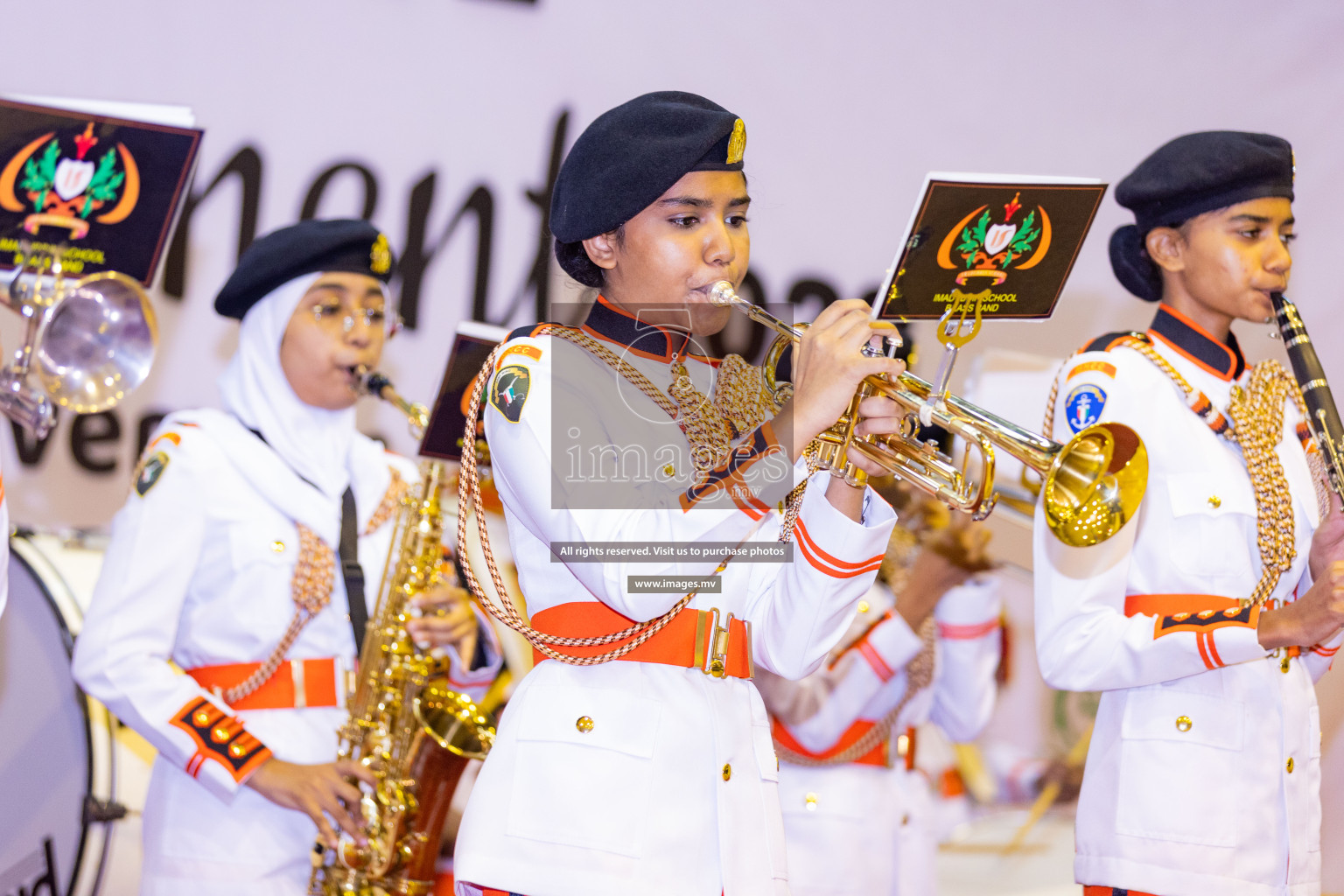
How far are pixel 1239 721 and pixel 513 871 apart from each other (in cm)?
149

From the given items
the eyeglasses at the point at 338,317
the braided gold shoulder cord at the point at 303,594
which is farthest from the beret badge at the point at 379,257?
the braided gold shoulder cord at the point at 303,594

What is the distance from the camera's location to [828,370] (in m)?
1.81

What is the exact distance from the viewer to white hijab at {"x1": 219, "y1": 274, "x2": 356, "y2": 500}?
3428 mm

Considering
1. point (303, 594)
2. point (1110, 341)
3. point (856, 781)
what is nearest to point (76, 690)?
point (303, 594)

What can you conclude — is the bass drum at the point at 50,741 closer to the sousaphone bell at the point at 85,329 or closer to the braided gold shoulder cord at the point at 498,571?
the sousaphone bell at the point at 85,329

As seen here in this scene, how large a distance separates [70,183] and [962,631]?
2902 millimetres

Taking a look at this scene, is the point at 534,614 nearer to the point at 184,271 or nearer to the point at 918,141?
the point at 184,271

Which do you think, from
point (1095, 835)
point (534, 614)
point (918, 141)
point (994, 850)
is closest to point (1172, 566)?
point (1095, 835)

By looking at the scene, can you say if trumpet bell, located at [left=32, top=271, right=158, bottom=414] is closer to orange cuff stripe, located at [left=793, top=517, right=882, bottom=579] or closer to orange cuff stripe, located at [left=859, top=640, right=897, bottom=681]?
orange cuff stripe, located at [left=793, top=517, right=882, bottom=579]

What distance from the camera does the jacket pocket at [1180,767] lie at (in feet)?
7.95

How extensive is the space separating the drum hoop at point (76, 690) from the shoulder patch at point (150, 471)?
879 millimetres

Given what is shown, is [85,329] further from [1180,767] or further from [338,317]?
[1180,767]

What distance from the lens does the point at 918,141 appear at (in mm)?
5125

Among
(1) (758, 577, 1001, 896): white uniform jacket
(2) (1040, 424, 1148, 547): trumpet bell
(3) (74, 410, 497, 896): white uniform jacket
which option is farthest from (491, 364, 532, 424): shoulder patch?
(1) (758, 577, 1001, 896): white uniform jacket
